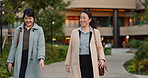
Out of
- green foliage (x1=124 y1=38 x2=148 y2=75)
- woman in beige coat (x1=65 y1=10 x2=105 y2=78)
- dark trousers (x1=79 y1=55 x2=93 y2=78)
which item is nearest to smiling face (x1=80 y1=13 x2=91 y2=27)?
woman in beige coat (x1=65 y1=10 x2=105 y2=78)

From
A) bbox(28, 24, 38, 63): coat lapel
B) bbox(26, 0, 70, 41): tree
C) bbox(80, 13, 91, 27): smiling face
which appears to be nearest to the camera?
bbox(28, 24, 38, 63): coat lapel

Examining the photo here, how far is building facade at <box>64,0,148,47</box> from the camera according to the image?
2533 inches

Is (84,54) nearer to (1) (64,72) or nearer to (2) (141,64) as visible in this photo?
(1) (64,72)

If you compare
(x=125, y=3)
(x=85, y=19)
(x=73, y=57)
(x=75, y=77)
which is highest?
(x=125, y=3)

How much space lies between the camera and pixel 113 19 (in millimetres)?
68562

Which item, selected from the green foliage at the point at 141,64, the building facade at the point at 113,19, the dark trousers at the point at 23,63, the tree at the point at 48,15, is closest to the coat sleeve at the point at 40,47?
the dark trousers at the point at 23,63

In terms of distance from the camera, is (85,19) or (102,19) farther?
(102,19)

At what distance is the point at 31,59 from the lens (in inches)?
226

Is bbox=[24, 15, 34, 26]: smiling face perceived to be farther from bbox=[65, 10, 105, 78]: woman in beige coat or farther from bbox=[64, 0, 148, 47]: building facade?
bbox=[64, 0, 148, 47]: building facade

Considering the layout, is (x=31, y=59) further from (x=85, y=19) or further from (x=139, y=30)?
(x=139, y=30)

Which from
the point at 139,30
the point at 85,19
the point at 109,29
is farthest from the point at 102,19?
the point at 85,19

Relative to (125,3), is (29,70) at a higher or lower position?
lower

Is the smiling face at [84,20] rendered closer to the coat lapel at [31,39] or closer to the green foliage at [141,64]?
the coat lapel at [31,39]

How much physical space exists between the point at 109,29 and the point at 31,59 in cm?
6395
